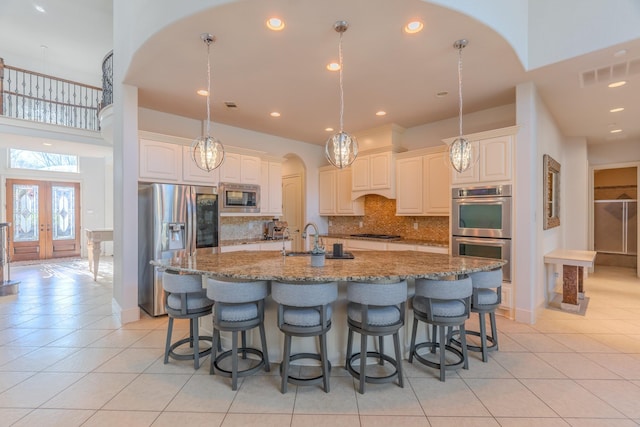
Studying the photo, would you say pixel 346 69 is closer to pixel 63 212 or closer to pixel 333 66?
pixel 333 66

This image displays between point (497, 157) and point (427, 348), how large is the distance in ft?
8.25

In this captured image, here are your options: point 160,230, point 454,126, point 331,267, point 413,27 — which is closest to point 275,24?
point 413,27

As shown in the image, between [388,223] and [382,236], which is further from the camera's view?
[388,223]

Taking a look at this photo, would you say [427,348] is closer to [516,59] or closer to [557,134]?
[516,59]

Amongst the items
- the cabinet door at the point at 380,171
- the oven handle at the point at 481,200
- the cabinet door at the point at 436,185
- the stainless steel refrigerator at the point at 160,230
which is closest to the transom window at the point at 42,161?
the stainless steel refrigerator at the point at 160,230

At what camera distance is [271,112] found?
471 cm

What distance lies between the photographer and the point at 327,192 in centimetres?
665

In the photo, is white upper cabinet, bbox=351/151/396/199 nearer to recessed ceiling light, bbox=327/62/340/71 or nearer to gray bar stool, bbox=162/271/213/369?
recessed ceiling light, bbox=327/62/340/71

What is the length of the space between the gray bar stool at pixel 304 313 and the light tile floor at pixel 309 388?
21 centimetres

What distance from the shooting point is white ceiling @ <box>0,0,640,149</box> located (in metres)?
2.47

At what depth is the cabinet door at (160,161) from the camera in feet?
13.0

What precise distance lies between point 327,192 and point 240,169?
2.16 metres

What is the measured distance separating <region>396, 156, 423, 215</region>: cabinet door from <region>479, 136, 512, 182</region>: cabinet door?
1127mm

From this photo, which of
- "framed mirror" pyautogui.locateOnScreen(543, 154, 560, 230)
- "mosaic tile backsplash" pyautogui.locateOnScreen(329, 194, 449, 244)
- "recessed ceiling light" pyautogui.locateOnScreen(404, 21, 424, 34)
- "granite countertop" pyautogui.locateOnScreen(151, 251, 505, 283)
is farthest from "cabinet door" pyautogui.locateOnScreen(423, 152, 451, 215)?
"recessed ceiling light" pyautogui.locateOnScreen(404, 21, 424, 34)
